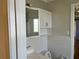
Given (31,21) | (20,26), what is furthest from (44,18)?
(20,26)

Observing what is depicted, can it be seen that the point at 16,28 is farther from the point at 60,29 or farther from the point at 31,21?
the point at 60,29

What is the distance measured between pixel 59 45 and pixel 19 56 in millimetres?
3250

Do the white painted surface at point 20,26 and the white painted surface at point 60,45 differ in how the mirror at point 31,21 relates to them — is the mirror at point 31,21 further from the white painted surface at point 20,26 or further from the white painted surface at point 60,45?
the white painted surface at point 60,45

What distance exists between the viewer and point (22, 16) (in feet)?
2.14

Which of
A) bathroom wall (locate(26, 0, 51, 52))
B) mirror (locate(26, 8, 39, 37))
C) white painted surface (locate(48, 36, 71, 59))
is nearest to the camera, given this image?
mirror (locate(26, 8, 39, 37))

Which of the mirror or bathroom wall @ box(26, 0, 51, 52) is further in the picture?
bathroom wall @ box(26, 0, 51, 52)

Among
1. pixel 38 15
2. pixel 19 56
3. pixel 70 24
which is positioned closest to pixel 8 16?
pixel 19 56

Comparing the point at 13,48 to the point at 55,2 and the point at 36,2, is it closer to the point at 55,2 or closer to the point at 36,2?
the point at 36,2

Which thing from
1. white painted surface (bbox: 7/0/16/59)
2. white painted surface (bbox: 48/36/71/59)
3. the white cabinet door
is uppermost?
the white cabinet door

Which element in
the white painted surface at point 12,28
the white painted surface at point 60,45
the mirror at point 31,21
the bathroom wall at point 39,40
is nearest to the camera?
the white painted surface at point 12,28

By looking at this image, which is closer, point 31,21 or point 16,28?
point 16,28

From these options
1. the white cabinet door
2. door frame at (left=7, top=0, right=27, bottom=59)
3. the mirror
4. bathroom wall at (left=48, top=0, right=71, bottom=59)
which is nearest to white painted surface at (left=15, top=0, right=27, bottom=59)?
door frame at (left=7, top=0, right=27, bottom=59)

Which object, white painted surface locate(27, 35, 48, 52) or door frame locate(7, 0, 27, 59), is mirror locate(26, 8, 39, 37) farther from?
door frame locate(7, 0, 27, 59)

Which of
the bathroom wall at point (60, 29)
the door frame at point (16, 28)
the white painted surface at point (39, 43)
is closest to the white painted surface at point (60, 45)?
the bathroom wall at point (60, 29)
